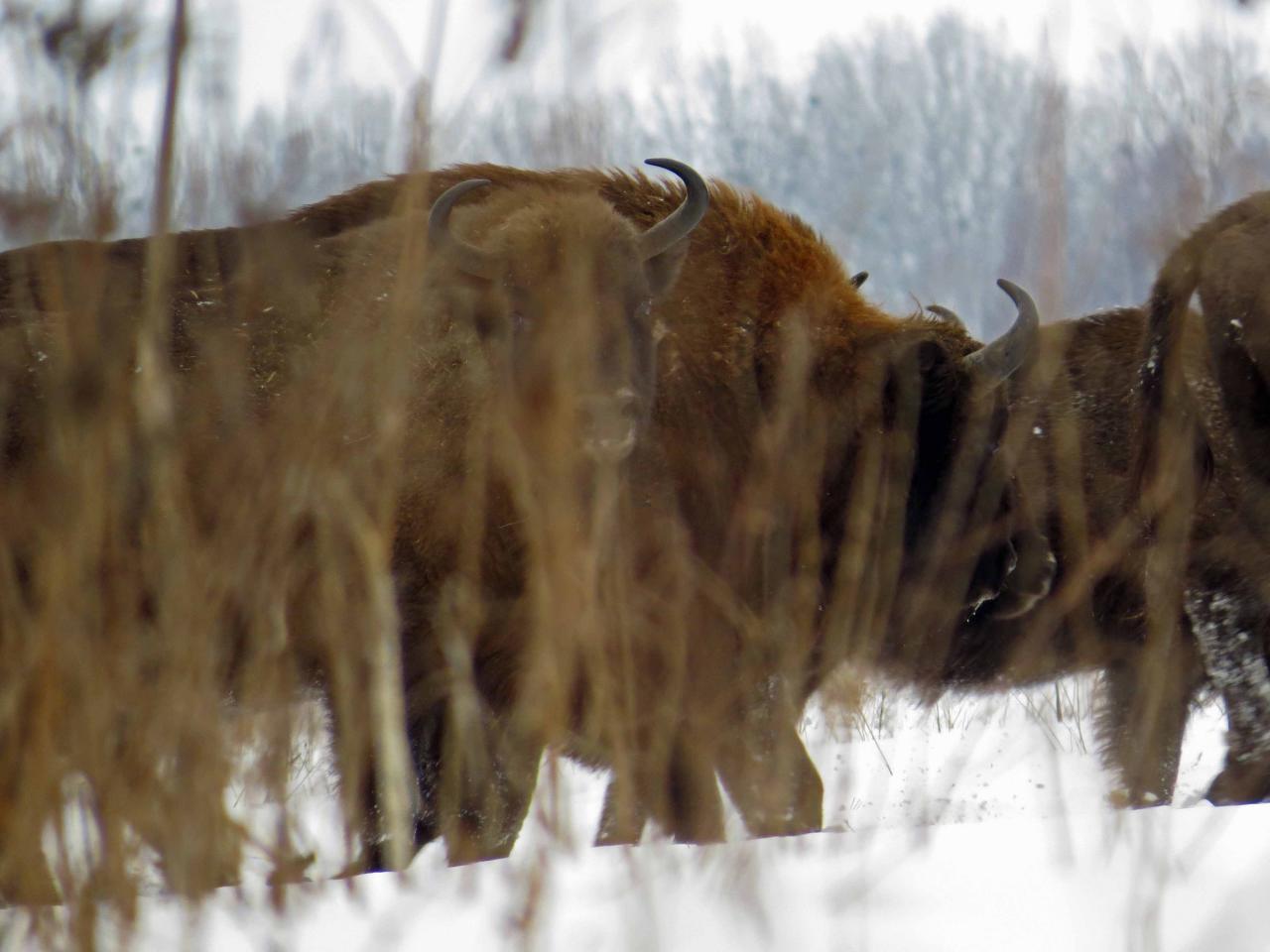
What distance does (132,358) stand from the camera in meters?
2.20

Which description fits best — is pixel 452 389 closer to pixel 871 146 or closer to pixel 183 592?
pixel 871 146

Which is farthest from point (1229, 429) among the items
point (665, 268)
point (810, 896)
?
point (810, 896)

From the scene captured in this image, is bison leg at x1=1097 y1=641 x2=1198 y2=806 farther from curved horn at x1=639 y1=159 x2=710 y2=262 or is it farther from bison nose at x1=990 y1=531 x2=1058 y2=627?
curved horn at x1=639 y1=159 x2=710 y2=262

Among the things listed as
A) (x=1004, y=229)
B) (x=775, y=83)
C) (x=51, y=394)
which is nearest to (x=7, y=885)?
(x=51, y=394)

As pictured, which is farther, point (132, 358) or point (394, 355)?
point (132, 358)

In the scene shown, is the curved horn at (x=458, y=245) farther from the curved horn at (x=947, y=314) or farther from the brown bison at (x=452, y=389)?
the curved horn at (x=947, y=314)

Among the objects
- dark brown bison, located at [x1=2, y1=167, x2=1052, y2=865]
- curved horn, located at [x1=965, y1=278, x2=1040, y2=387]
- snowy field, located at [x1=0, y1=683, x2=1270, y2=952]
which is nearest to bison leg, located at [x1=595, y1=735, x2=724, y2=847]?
dark brown bison, located at [x1=2, y1=167, x2=1052, y2=865]

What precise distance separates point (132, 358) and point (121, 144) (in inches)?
21.6

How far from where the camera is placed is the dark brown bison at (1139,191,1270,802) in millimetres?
4957

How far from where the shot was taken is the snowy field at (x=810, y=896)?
1873 millimetres

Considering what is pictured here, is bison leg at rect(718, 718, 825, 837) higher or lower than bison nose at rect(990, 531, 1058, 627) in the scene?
lower

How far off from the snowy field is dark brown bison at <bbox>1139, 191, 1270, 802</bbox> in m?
2.71

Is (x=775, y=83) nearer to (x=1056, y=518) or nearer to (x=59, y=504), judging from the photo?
(x=59, y=504)

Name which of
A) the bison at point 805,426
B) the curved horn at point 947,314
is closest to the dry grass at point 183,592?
the bison at point 805,426
